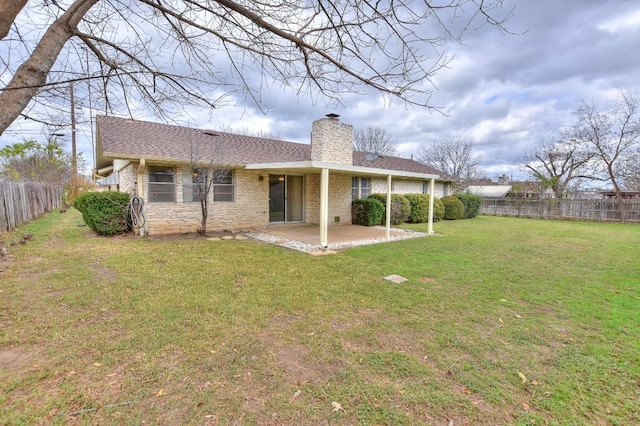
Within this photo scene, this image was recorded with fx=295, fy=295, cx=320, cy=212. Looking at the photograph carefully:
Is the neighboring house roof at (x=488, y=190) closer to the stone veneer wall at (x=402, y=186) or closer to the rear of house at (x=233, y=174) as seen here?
the stone veneer wall at (x=402, y=186)

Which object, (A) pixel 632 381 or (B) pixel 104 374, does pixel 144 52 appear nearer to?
(B) pixel 104 374

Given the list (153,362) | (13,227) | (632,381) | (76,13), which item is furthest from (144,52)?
(13,227)

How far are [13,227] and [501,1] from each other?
1446 cm

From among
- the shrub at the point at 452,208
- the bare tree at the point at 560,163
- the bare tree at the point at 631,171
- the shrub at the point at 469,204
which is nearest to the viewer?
the shrub at the point at 452,208

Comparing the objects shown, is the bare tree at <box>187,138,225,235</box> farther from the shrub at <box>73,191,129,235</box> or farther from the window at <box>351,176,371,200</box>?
the window at <box>351,176,371,200</box>

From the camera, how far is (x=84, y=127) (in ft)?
11.7

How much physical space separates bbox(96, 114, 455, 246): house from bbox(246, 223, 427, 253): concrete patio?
0.55 metres

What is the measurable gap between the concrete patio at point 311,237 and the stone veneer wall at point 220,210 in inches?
29.0

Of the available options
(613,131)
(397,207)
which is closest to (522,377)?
(397,207)

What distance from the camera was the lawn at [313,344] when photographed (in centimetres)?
216

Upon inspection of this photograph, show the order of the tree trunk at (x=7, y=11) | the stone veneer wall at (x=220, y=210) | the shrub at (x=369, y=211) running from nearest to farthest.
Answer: the tree trunk at (x=7, y=11) < the stone veneer wall at (x=220, y=210) < the shrub at (x=369, y=211)

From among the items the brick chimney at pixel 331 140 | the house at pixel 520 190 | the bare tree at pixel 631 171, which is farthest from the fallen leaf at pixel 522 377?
the house at pixel 520 190

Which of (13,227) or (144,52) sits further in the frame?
(13,227)

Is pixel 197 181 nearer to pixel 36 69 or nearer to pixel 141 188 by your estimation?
pixel 141 188
